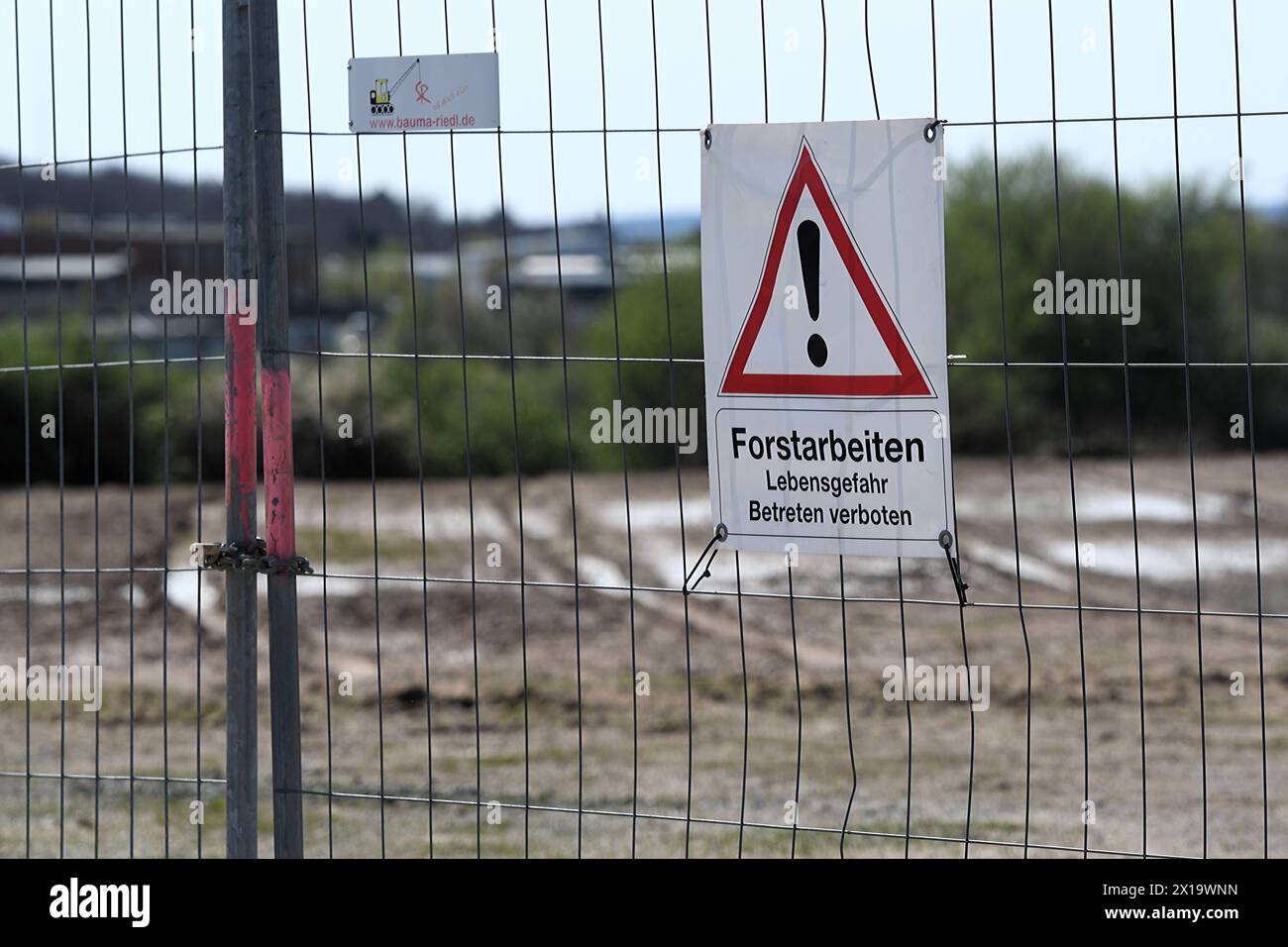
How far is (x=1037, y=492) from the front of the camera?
2067cm

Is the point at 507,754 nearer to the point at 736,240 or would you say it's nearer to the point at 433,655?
the point at 433,655

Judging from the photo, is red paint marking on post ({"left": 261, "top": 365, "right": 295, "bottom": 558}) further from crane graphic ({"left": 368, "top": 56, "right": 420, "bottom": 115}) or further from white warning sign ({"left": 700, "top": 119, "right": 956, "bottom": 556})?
white warning sign ({"left": 700, "top": 119, "right": 956, "bottom": 556})

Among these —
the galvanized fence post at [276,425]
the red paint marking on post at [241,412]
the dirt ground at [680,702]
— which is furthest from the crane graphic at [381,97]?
the dirt ground at [680,702]

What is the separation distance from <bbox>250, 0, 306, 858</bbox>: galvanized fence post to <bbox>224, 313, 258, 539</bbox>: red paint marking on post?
37 millimetres

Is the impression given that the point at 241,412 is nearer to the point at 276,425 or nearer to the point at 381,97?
the point at 276,425

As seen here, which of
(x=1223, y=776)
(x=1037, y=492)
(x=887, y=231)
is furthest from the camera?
(x=1037, y=492)

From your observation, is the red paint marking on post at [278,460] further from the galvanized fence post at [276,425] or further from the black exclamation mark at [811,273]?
the black exclamation mark at [811,273]

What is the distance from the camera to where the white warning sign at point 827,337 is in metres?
3.57

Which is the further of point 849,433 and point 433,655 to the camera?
point 433,655

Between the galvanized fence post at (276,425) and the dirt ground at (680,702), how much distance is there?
7.3 inches

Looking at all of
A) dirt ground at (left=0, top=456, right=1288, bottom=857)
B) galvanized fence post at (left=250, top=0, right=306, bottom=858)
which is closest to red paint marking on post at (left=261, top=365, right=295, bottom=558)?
galvanized fence post at (left=250, top=0, right=306, bottom=858)

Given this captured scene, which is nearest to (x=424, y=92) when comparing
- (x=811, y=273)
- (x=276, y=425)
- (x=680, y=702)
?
(x=276, y=425)
